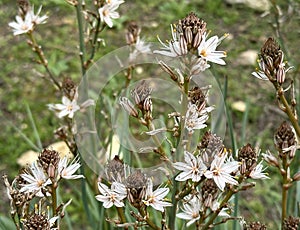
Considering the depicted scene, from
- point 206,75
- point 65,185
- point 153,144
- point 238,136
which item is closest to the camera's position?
point 153,144

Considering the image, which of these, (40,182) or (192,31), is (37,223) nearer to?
(40,182)

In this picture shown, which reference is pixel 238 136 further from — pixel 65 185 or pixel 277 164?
pixel 277 164

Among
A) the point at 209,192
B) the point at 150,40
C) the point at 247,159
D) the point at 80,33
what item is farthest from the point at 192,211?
the point at 150,40

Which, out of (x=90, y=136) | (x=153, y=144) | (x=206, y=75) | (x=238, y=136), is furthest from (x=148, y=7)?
(x=153, y=144)

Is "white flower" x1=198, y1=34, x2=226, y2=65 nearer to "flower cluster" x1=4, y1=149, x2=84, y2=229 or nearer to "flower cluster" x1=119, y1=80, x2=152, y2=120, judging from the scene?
"flower cluster" x1=119, y1=80, x2=152, y2=120

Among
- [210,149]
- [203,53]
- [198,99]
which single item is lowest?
[210,149]

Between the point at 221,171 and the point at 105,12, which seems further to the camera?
the point at 105,12
